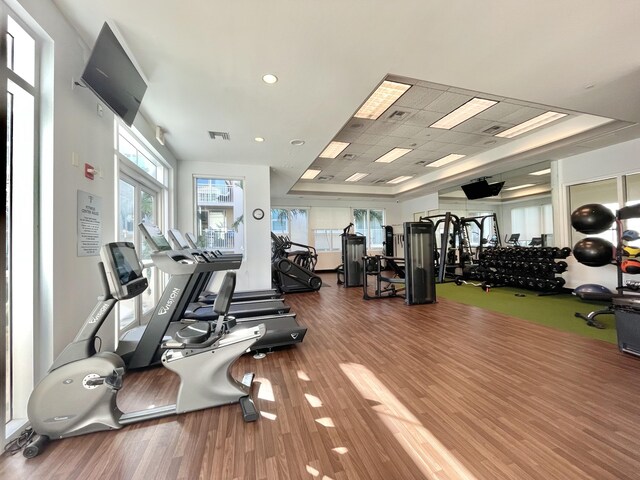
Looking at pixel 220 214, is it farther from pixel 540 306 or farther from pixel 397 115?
pixel 540 306

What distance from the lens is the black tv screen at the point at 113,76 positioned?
77.4 inches

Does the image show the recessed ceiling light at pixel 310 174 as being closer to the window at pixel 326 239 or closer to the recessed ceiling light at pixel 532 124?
the window at pixel 326 239

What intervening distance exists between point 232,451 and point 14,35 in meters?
3.10

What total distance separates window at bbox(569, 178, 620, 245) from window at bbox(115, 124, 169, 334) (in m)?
8.08

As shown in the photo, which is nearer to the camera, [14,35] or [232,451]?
[232,451]

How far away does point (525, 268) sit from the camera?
6340 millimetres

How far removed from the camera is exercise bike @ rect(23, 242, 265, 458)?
1654mm

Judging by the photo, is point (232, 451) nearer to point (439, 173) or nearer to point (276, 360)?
point (276, 360)

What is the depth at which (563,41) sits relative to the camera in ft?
8.16

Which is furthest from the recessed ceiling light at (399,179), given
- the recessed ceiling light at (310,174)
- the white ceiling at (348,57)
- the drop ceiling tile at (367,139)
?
the white ceiling at (348,57)

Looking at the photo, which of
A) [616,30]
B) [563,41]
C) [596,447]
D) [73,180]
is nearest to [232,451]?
[596,447]

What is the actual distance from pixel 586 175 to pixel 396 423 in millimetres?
7032

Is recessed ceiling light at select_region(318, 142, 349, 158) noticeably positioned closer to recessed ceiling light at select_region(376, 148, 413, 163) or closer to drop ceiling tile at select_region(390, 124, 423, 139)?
drop ceiling tile at select_region(390, 124, 423, 139)

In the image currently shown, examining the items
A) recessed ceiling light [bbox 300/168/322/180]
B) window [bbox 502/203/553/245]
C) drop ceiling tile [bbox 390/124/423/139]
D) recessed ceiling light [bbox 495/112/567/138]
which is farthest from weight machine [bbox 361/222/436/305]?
window [bbox 502/203/553/245]
